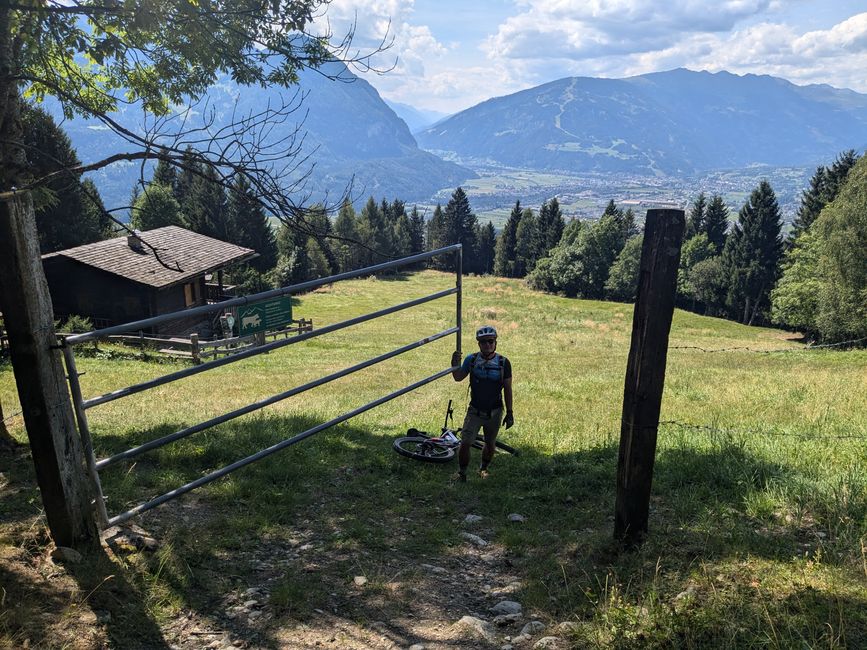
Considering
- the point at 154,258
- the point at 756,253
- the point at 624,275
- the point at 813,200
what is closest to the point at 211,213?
the point at 154,258

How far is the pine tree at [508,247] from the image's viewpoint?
107500mm

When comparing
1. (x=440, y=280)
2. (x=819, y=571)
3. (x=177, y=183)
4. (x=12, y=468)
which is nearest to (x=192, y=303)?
(x=12, y=468)

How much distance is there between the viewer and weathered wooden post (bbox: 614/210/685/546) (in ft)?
14.8

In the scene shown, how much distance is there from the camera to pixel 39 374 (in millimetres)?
4234

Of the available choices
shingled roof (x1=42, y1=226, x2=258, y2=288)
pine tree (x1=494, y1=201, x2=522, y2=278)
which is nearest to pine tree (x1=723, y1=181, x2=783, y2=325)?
pine tree (x1=494, y1=201, x2=522, y2=278)

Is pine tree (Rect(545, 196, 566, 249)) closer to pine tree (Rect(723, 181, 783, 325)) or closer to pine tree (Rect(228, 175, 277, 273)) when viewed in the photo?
pine tree (Rect(723, 181, 783, 325))

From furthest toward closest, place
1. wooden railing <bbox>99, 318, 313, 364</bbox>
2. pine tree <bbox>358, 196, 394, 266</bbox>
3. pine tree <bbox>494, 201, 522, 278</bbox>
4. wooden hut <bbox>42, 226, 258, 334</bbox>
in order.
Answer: pine tree <bbox>494, 201, 522, 278</bbox>, pine tree <bbox>358, 196, 394, 266</bbox>, wooden hut <bbox>42, 226, 258, 334</bbox>, wooden railing <bbox>99, 318, 313, 364</bbox>

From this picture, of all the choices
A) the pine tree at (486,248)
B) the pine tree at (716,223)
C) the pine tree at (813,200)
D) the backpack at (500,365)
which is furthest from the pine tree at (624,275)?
the backpack at (500,365)

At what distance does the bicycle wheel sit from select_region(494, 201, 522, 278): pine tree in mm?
101530

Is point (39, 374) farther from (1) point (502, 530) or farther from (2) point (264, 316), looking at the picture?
(1) point (502, 530)

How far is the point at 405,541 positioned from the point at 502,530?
3.43 ft

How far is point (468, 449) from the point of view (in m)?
7.54

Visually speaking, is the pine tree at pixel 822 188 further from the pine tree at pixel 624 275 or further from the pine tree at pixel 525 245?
the pine tree at pixel 525 245

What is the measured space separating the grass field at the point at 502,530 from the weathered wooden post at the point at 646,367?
382 millimetres
